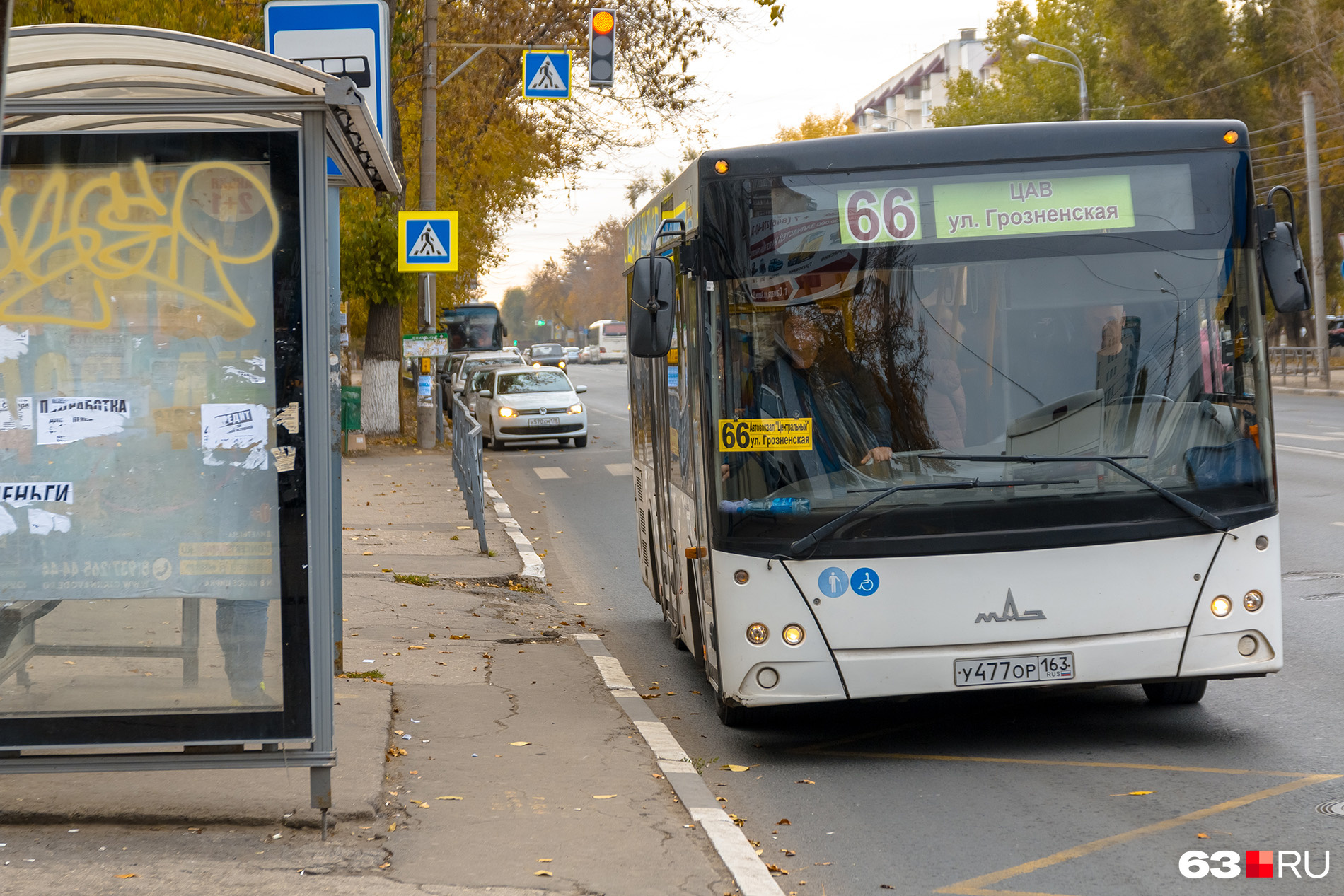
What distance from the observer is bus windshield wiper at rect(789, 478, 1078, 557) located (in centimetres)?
628

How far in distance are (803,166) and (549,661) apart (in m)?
3.84

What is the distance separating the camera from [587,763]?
6.43m

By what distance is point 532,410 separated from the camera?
27.5 meters

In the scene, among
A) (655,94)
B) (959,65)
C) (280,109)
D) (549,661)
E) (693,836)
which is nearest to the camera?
(280,109)

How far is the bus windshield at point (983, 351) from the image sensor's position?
635cm

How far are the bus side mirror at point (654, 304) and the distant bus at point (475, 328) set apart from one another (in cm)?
5069

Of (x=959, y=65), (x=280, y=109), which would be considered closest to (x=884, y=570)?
(x=280, y=109)

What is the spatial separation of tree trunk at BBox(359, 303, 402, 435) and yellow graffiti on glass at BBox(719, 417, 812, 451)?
20.3 metres

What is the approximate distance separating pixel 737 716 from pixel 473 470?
27.0 ft

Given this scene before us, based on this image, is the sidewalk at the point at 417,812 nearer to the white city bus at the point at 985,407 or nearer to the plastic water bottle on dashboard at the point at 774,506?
the white city bus at the point at 985,407

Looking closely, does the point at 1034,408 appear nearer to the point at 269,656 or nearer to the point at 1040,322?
the point at 1040,322

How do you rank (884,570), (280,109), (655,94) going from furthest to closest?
1. (655,94)
2. (884,570)
3. (280,109)

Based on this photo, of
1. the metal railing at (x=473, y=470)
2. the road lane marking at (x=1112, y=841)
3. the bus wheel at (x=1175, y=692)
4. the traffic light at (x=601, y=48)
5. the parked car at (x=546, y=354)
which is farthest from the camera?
the parked car at (x=546, y=354)

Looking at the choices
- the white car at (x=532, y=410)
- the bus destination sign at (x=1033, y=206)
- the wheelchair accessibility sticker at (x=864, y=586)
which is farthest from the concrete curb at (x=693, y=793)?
the white car at (x=532, y=410)
